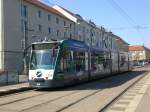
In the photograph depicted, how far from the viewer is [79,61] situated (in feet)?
88.7

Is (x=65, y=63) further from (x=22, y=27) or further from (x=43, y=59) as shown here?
(x=22, y=27)

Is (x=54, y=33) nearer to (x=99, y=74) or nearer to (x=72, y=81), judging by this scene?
(x=99, y=74)

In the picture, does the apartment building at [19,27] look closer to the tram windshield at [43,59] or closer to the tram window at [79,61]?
the tram window at [79,61]

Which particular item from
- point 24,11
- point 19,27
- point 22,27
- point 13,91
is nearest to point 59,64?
point 13,91

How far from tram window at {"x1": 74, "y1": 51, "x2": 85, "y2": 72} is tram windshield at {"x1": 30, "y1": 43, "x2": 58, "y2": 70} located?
3.45m

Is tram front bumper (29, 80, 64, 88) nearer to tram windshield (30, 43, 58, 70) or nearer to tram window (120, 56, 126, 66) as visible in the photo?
tram windshield (30, 43, 58, 70)

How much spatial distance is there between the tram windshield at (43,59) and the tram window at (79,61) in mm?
3450

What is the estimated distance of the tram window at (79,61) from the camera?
85.4ft

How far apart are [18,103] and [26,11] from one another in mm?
51621

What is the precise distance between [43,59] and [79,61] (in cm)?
491

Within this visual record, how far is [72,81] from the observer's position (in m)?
25.3

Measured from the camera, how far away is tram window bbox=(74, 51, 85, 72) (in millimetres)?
26031

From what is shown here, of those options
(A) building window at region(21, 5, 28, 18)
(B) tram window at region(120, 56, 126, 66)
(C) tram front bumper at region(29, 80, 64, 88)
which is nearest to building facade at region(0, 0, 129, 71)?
(A) building window at region(21, 5, 28, 18)

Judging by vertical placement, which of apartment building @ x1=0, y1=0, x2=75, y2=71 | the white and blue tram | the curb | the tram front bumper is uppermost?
apartment building @ x1=0, y1=0, x2=75, y2=71
